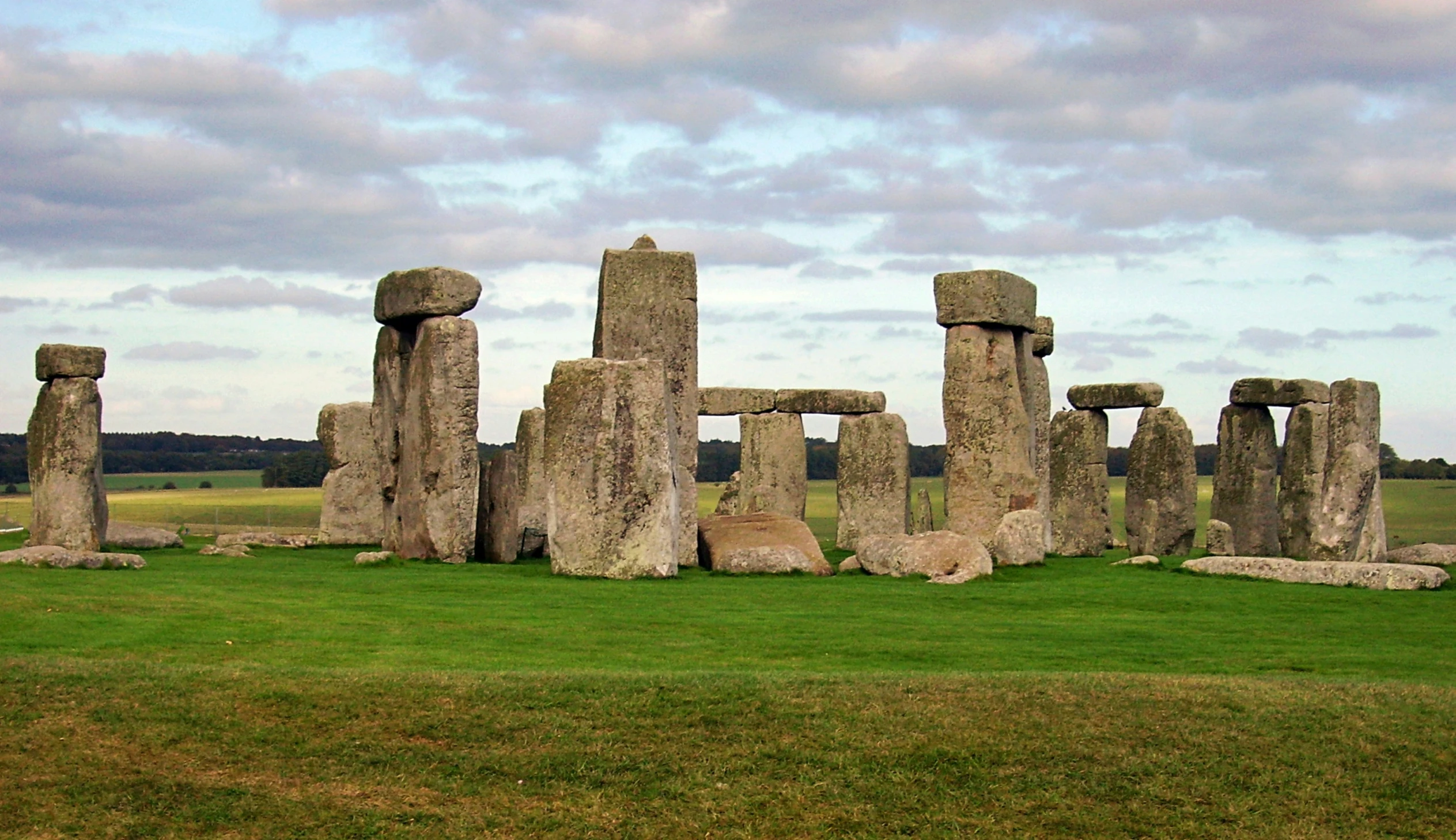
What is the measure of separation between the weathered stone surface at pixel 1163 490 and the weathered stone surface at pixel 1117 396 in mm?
420

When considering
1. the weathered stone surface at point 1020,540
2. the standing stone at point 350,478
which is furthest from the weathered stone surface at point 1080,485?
the standing stone at point 350,478

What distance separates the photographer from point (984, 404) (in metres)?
21.9

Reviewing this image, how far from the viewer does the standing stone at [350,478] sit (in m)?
27.0

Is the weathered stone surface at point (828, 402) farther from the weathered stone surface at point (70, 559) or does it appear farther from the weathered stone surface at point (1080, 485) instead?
the weathered stone surface at point (70, 559)

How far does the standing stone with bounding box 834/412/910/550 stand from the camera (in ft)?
91.8

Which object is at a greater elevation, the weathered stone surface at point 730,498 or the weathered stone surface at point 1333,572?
the weathered stone surface at point 730,498

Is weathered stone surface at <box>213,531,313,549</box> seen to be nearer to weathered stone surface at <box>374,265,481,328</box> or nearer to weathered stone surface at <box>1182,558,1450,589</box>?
weathered stone surface at <box>374,265,481,328</box>

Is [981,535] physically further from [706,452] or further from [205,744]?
[706,452]

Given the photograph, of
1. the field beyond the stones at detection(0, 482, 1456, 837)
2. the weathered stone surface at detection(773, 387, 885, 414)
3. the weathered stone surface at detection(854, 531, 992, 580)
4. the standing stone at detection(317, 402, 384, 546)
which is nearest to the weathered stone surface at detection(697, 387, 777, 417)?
the weathered stone surface at detection(773, 387, 885, 414)

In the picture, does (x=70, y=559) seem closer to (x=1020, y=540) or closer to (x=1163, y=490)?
(x=1020, y=540)

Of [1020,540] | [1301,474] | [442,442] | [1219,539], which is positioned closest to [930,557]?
[1020,540]

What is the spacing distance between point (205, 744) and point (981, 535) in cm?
1377

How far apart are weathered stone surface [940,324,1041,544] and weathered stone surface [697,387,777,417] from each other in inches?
368

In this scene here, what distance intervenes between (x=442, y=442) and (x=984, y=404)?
7.35 meters
